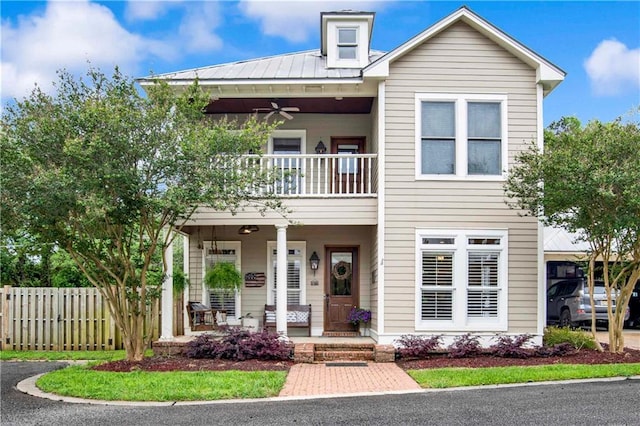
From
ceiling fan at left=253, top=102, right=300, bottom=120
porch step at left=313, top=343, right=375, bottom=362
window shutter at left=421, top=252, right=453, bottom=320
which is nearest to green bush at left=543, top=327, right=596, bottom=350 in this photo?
window shutter at left=421, top=252, right=453, bottom=320

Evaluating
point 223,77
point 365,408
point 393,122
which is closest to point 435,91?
point 393,122

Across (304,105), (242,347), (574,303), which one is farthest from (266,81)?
(574,303)

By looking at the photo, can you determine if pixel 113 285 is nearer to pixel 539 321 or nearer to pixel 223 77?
pixel 223 77

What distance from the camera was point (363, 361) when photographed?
38.7ft

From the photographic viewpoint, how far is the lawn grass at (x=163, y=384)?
26.5 feet

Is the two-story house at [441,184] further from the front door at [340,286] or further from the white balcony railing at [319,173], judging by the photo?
the front door at [340,286]

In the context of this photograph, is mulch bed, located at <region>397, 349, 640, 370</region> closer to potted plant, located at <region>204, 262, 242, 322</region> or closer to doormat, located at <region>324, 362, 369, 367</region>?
doormat, located at <region>324, 362, 369, 367</region>

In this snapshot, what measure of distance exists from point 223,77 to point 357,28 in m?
4.07

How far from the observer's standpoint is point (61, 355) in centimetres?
1289

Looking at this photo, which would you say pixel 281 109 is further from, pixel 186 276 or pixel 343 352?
pixel 343 352

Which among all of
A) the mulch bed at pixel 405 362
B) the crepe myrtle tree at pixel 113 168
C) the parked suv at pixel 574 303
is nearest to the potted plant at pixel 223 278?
the mulch bed at pixel 405 362

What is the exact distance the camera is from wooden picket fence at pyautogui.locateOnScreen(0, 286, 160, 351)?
13844mm

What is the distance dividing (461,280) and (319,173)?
3.79m

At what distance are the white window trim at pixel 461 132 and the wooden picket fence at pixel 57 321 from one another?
7.27 metres
